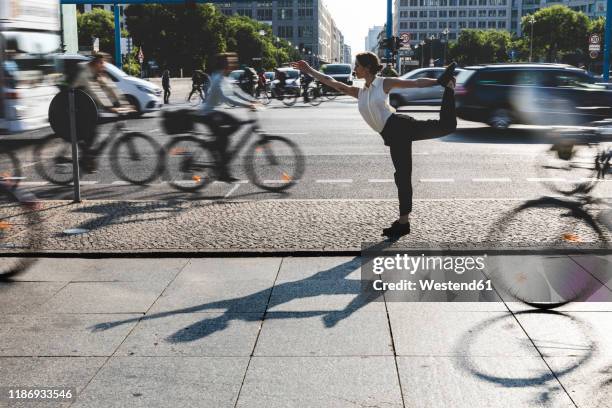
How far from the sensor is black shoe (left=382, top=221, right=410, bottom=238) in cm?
702

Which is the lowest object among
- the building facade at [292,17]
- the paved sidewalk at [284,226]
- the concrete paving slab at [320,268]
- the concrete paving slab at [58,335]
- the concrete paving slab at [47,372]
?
the concrete paving slab at [47,372]

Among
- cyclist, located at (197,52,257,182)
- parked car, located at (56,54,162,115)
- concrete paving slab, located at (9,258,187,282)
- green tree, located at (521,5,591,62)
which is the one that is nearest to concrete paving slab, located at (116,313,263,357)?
concrete paving slab, located at (9,258,187,282)

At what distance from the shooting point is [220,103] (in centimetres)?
1037

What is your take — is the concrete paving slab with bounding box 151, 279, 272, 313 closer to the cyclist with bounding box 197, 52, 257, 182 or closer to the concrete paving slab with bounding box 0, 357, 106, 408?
the concrete paving slab with bounding box 0, 357, 106, 408

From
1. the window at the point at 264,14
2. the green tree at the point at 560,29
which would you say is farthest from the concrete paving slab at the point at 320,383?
the window at the point at 264,14

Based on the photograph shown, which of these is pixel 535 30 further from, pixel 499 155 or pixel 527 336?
pixel 527 336

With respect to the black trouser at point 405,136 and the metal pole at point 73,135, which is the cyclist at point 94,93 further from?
the black trouser at point 405,136

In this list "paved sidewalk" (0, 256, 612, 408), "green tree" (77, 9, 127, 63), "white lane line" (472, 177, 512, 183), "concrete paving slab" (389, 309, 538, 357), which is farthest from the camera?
"green tree" (77, 9, 127, 63)

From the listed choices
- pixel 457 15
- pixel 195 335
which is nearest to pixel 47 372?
pixel 195 335

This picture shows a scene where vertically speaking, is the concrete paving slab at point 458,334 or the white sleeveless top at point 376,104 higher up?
the white sleeveless top at point 376,104

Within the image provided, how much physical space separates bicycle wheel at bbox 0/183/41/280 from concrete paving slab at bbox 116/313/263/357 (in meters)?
1.51

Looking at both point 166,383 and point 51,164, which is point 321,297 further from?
point 51,164

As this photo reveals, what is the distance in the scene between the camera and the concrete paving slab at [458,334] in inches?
169

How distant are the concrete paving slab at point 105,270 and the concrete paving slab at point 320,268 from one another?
2.96ft
